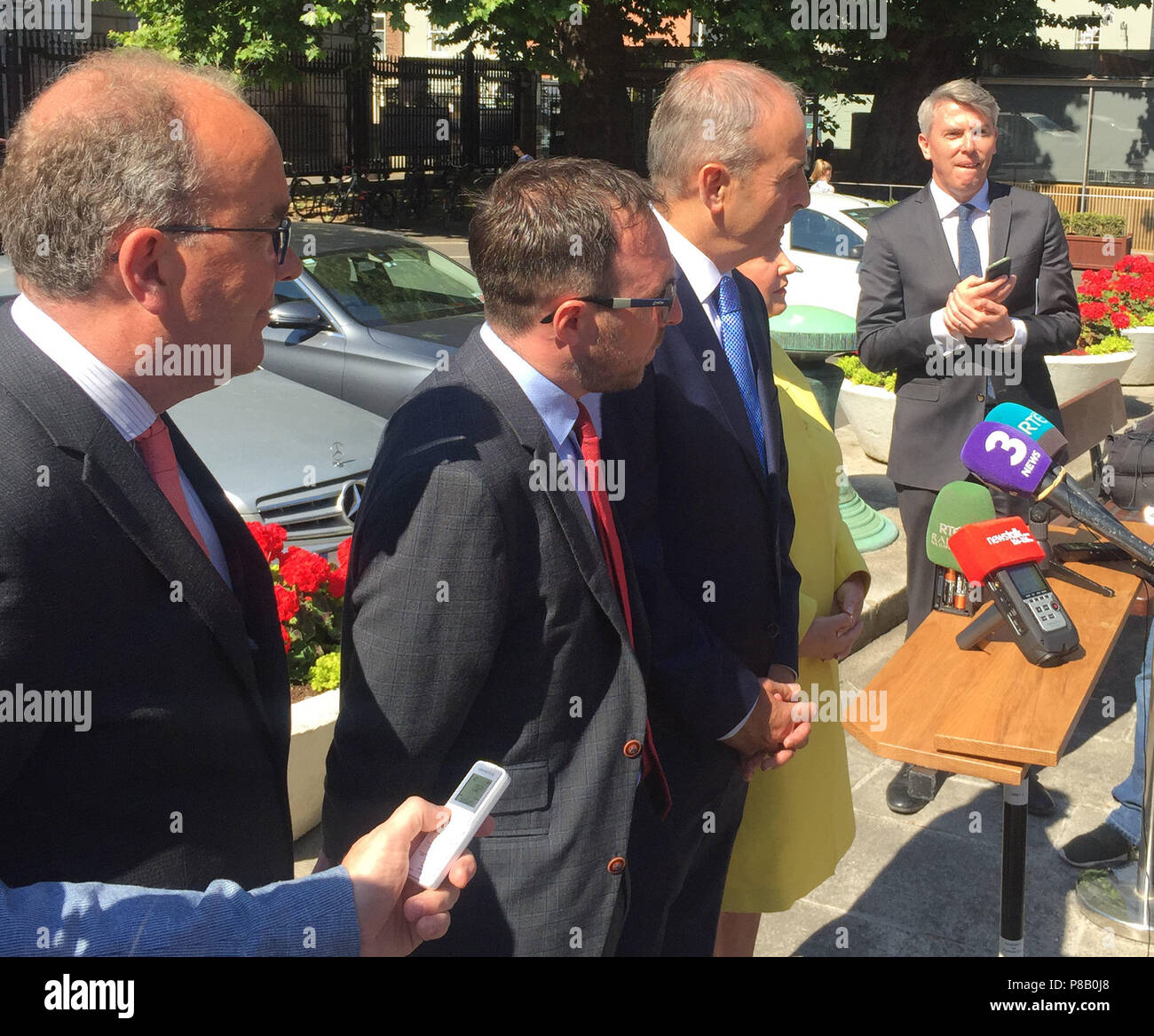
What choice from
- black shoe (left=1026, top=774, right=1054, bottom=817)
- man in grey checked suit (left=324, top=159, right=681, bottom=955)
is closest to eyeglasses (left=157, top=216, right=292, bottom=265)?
man in grey checked suit (left=324, top=159, right=681, bottom=955)

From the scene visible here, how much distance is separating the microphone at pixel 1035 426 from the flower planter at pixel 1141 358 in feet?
30.2

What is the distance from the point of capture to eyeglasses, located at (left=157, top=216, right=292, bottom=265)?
1.65 m

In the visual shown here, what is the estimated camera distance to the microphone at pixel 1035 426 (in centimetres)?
312

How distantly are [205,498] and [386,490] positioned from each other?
10.9 inches

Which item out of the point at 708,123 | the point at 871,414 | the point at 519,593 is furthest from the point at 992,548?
the point at 871,414

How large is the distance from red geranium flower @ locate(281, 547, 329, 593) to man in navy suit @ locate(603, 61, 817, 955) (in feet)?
6.14

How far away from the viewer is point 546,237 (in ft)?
6.85

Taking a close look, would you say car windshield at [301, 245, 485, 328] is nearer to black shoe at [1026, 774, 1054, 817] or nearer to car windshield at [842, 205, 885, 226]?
black shoe at [1026, 774, 1054, 817]

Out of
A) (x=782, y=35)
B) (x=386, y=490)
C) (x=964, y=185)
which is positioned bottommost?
(x=386, y=490)

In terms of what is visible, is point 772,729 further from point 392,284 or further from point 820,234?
point 820,234

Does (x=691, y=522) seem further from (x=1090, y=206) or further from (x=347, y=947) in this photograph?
(x=1090, y=206)

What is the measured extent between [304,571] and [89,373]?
Answer: 258 cm

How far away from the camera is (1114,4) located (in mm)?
26188

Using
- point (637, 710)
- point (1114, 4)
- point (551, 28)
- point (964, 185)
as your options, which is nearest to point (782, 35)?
point (551, 28)
